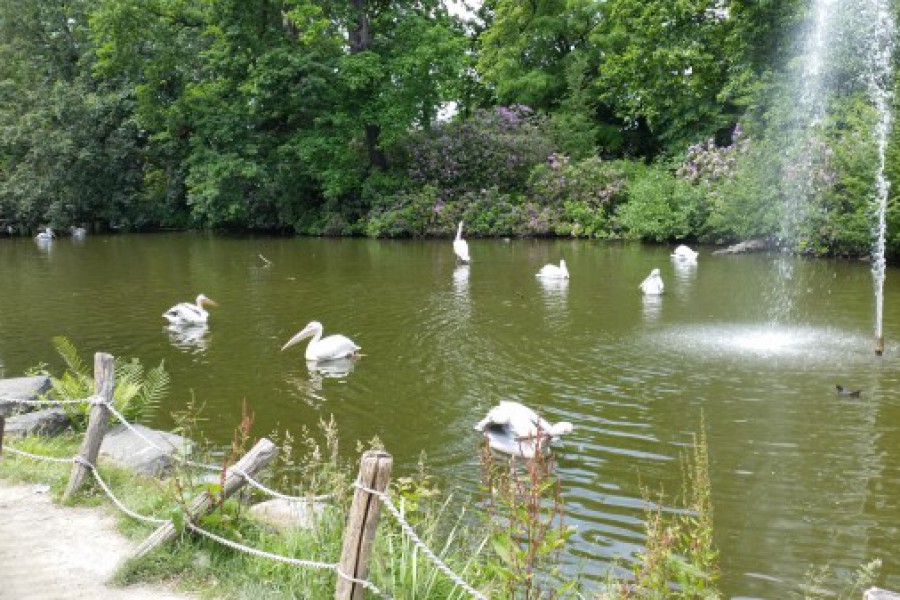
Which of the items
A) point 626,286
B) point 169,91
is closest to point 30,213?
point 169,91

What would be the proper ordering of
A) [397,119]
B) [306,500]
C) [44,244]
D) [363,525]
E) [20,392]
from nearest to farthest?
[363,525] → [306,500] → [20,392] → [44,244] → [397,119]

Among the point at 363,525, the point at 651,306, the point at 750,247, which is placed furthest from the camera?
the point at 750,247

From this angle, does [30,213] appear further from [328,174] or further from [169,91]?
[328,174]

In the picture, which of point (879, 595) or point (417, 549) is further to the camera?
point (417, 549)

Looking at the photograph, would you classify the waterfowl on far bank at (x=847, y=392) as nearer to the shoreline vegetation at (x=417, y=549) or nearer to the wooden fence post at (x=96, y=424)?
the shoreline vegetation at (x=417, y=549)

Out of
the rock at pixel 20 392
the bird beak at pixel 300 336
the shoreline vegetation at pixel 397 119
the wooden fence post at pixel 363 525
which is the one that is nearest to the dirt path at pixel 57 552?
the wooden fence post at pixel 363 525

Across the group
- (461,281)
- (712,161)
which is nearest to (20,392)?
(461,281)

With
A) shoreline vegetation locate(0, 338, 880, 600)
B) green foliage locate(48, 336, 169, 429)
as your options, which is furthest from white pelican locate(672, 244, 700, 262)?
shoreline vegetation locate(0, 338, 880, 600)

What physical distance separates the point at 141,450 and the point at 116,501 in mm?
1643

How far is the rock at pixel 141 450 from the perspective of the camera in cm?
655

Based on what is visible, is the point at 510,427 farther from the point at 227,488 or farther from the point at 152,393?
the point at 152,393

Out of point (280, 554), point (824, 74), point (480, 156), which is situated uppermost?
point (824, 74)

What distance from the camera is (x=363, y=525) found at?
383 centimetres

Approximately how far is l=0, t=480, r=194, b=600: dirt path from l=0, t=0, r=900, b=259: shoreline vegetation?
2228cm
